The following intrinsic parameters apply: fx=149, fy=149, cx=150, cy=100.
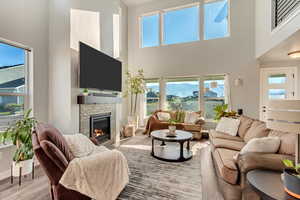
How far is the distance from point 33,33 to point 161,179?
341 centimetres

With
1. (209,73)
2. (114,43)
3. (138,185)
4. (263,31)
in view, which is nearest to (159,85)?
(209,73)

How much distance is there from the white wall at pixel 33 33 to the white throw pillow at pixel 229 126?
383 cm

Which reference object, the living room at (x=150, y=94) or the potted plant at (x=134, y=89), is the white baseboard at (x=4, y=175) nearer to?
the living room at (x=150, y=94)

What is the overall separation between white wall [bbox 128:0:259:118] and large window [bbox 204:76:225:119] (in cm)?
29

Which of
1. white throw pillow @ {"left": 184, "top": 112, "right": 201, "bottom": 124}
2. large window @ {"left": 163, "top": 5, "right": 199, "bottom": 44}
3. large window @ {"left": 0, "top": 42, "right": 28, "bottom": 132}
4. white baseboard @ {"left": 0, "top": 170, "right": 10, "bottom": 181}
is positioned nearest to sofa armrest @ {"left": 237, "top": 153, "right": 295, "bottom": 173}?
white throw pillow @ {"left": 184, "top": 112, "right": 201, "bottom": 124}

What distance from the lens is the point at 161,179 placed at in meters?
2.29

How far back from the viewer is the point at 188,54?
5477mm

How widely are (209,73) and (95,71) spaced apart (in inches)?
149

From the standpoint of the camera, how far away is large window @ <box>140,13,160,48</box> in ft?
19.8

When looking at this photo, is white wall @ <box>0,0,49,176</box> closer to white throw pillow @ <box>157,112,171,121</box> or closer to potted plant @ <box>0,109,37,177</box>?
potted plant @ <box>0,109,37,177</box>

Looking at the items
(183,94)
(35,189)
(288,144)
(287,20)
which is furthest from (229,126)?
(35,189)

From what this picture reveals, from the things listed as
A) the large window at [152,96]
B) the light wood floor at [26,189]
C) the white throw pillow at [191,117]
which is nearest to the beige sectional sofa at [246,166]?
the light wood floor at [26,189]

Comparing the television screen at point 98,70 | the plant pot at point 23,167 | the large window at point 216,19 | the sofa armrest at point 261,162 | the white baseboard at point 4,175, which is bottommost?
the white baseboard at point 4,175

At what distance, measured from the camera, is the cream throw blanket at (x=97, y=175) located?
146cm
